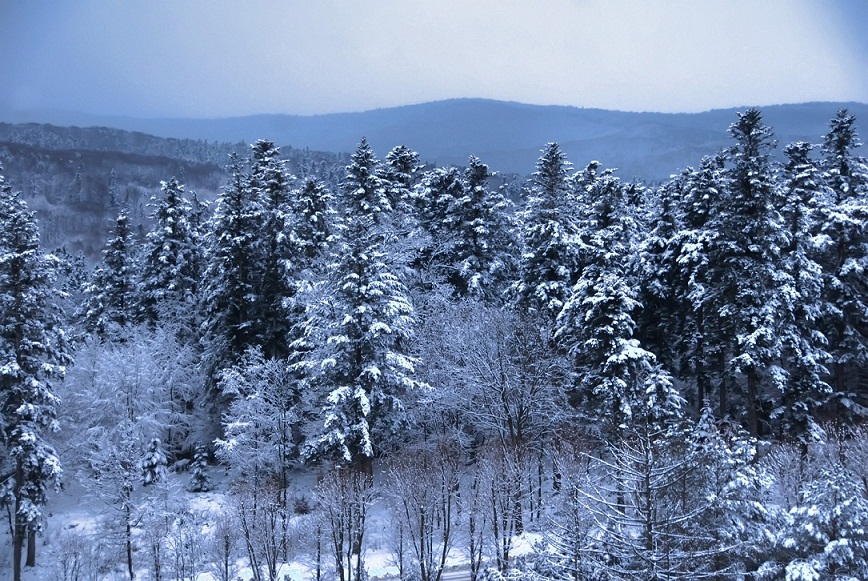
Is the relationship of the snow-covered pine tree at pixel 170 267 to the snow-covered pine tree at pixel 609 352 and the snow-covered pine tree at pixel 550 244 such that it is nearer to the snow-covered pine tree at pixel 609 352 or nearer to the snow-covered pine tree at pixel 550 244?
the snow-covered pine tree at pixel 550 244

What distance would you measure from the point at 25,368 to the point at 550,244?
2490cm

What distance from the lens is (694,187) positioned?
34.0m

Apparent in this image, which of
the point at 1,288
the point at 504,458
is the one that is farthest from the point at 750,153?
the point at 1,288

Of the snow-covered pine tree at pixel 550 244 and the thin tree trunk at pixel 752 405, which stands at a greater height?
the snow-covered pine tree at pixel 550 244

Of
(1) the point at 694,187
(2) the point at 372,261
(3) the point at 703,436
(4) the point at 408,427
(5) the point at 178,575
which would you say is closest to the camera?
(3) the point at 703,436

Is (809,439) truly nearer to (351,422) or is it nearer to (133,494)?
(351,422)

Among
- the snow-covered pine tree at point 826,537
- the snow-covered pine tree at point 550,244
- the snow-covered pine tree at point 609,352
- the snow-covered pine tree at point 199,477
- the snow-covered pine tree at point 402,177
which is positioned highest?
the snow-covered pine tree at point 402,177

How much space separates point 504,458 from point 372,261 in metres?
10.7

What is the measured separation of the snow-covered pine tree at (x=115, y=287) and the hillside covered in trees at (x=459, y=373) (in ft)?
16.3

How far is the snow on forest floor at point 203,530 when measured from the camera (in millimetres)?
25531

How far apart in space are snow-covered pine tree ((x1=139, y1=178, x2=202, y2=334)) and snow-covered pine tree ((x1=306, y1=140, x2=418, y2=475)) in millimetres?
15907

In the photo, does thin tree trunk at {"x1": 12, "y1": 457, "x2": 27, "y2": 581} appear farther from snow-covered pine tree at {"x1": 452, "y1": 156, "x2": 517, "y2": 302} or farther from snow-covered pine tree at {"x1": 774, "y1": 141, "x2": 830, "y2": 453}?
snow-covered pine tree at {"x1": 774, "y1": 141, "x2": 830, "y2": 453}

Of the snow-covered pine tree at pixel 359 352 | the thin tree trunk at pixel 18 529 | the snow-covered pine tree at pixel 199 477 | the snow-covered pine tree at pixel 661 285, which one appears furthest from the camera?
the snow-covered pine tree at pixel 199 477

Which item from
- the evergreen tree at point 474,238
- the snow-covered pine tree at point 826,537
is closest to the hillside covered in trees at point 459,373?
the snow-covered pine tree at point 826,537
